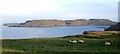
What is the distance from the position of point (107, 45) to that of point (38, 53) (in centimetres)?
1230

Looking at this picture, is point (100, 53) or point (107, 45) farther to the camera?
point (107, 45)

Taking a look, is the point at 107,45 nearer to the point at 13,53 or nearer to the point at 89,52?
the point at 89,52

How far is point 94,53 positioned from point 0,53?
366 inches

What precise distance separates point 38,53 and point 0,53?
148 inches

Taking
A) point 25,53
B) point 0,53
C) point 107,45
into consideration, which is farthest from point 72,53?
point 107,45

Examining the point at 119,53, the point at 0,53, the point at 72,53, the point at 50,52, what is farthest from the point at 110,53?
the point at 0,53

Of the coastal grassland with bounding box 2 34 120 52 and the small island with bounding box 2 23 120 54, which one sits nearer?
the small island with bounding box 2 23 120 54

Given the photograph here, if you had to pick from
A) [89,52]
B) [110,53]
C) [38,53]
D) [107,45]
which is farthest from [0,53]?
[107,45]

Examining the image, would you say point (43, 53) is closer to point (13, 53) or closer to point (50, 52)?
point (50, 52)

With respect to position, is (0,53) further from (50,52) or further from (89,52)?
(89,52)

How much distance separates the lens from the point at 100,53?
3031 centimetres

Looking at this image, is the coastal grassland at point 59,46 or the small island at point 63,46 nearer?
the small island at point 63,46

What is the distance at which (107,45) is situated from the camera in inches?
1547

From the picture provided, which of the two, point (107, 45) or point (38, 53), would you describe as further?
point (107, 45)
